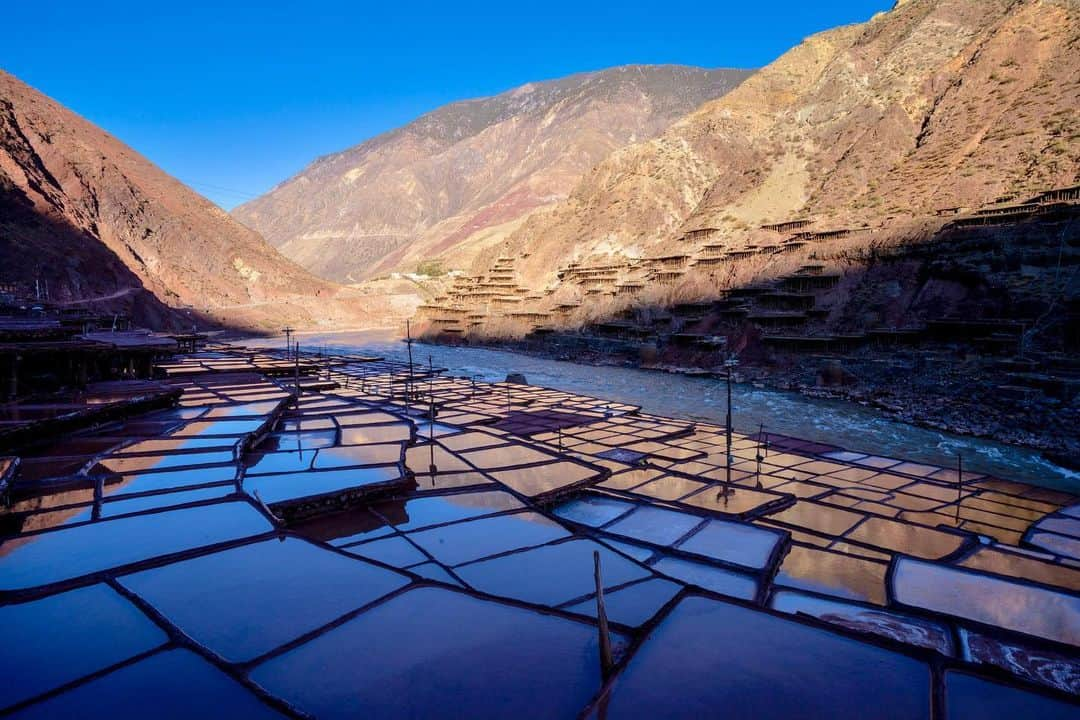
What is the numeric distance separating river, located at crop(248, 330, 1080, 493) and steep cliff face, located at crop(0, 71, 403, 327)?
83.0 feet

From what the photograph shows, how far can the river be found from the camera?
1283cm

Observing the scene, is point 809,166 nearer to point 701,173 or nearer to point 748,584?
point 701,173

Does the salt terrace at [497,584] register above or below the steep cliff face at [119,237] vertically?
below

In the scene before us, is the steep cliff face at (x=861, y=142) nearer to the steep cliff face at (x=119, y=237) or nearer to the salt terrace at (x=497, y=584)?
the steep cliff face at (x=119, y=237)

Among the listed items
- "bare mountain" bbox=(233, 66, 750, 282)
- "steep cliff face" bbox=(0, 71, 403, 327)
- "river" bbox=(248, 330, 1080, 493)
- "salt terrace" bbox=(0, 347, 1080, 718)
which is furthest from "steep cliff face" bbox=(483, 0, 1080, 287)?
"bare mountain" bbox=(233, 66, 750, 282)

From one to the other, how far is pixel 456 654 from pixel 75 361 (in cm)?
1026

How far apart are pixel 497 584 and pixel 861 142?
48.0 meters

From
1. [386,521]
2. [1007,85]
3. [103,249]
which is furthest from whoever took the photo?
[103,249]

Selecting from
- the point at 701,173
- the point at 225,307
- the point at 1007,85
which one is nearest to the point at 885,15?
the point at 701,173

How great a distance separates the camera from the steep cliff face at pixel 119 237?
37.8 meters

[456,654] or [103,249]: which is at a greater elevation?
[103,249]

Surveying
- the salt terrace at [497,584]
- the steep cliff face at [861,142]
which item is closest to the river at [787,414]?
the salt terrace at [497,584]

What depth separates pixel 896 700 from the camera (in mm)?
2090

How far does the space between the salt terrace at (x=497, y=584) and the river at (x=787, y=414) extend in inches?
196
